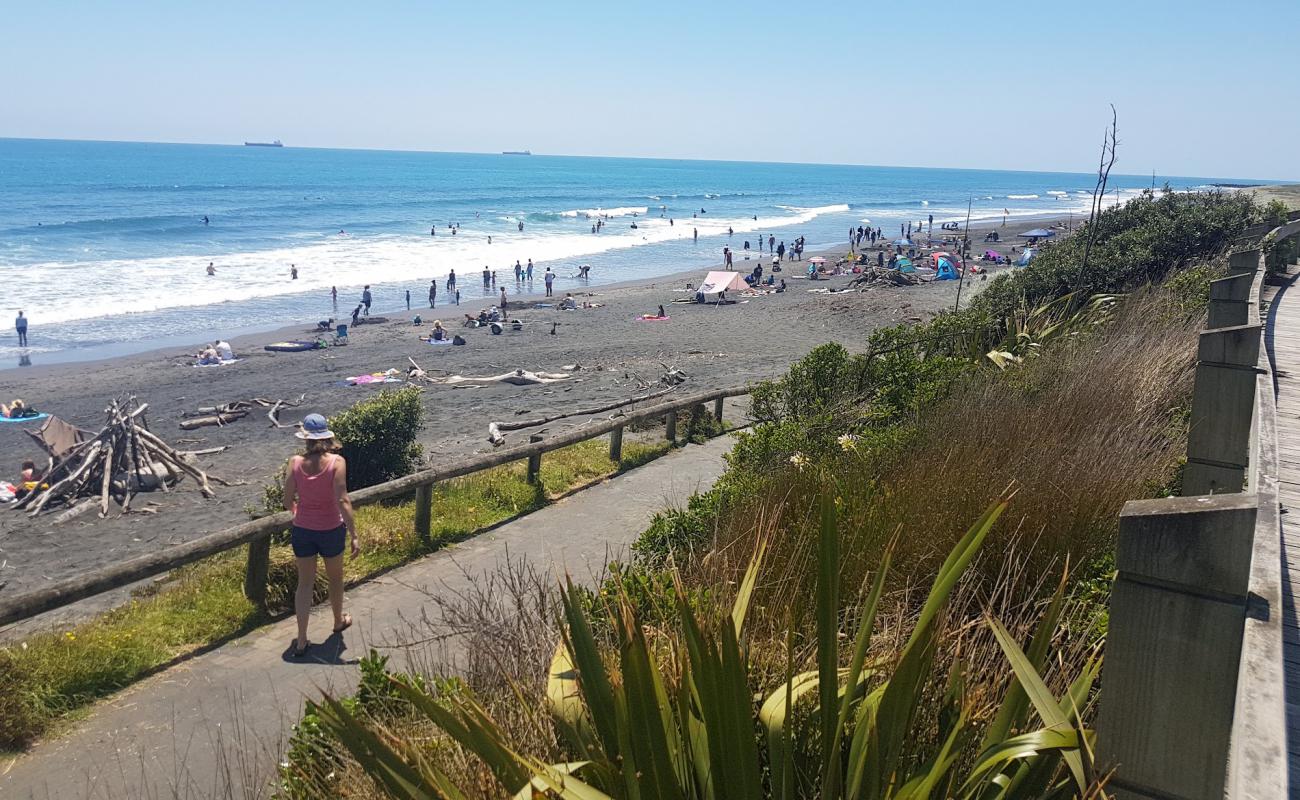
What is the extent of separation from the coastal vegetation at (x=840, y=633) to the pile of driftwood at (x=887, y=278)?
33.5m

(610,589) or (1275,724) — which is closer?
(1275,724)

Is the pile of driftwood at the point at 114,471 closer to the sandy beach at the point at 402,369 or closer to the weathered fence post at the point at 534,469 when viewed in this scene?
the sandy beach at the point at 402,369

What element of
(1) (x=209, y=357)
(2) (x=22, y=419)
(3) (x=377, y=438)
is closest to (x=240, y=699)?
(3) (x=377, y=438)

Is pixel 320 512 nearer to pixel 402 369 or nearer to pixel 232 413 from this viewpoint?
pixel 232 413

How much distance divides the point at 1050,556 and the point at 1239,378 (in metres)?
1.21

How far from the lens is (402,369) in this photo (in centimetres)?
2519

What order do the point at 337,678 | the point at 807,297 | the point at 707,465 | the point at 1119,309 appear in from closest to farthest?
the point at 337,678 < the point at 1119,309 < the point at 707,465 < the point at 807,297

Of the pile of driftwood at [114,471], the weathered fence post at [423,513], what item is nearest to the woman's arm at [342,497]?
the weathered fence post at [423,513]

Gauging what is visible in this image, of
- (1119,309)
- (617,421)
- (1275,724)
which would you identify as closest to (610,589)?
(1275,724)

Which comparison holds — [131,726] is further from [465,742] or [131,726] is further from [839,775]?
[839,775]

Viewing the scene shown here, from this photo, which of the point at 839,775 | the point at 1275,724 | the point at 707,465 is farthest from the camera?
the point at 707,465

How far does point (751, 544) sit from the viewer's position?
A: 4.14m

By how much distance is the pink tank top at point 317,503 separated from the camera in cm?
611

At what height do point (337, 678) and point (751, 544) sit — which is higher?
point (751, 544)
